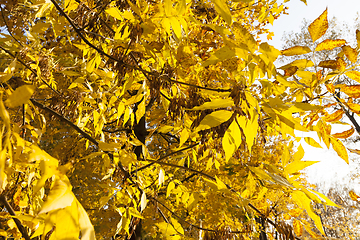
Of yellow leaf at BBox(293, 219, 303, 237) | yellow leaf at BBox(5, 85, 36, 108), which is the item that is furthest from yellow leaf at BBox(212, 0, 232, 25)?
yellow leaf at BBox(293, 219, 303, 237)

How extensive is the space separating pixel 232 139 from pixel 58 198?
465 mm

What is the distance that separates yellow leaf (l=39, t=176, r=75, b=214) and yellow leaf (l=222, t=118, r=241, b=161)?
42cm

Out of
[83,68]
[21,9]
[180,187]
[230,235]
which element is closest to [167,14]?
[83,68]

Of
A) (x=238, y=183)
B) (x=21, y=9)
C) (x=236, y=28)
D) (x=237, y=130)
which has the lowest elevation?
(x=238, y=183)

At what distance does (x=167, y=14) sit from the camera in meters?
0.72

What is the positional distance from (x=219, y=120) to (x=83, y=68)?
99 cm

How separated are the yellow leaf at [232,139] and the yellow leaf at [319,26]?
0.36 meters

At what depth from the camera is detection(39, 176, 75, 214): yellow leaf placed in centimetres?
31

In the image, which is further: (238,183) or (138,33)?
(238,183)

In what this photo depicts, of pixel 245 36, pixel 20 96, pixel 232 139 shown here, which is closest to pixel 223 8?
pixel 245 36

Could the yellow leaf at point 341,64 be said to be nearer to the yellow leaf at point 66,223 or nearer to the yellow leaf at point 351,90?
the yellow leaf at point 351,90

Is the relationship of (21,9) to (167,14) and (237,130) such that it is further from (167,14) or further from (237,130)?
(237,130)

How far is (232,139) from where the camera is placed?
0.65m

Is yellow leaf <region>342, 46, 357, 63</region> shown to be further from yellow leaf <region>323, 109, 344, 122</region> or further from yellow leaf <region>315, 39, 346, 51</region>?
yellow leaf <region>323, 109, 344, 122</region>
